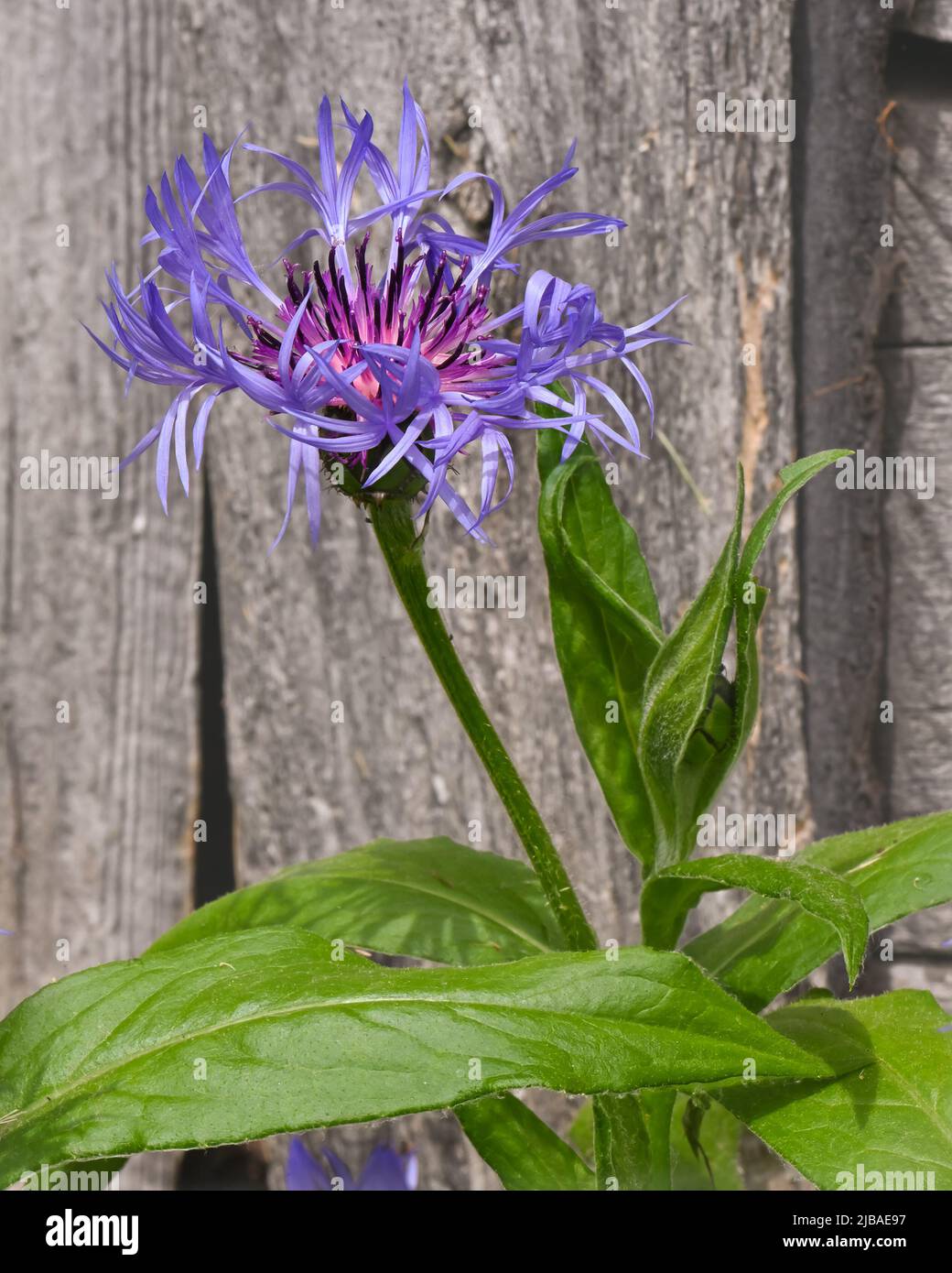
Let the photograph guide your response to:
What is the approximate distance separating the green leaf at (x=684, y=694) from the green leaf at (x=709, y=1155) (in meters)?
0.36

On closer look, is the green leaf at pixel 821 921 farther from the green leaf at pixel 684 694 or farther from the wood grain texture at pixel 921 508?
the wood grain texture at pixel 921 508

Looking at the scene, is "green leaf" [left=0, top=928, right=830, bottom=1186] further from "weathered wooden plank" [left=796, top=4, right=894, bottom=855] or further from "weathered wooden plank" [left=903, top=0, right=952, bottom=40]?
"weathered wooden plank" [left=903, top=0, right=952, bottom=40]

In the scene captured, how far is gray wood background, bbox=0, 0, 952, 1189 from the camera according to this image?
1.15 meters

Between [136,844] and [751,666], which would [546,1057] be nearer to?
[751,666]

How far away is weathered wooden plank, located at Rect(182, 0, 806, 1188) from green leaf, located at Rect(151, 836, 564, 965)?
28 centimetres

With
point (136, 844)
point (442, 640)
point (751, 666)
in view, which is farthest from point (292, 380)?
point (136, 844)

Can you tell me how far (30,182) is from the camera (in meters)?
1.30

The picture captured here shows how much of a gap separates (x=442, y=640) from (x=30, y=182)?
0.86 meters

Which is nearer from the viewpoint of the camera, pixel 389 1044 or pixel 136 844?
pixel 389 1044

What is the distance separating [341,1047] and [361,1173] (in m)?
0.77

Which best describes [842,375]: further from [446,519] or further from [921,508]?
[446,519]
